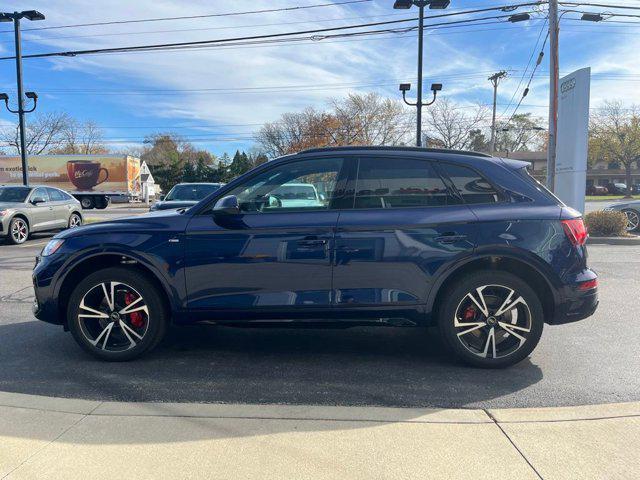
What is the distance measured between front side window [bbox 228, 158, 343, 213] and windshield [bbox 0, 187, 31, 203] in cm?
1132

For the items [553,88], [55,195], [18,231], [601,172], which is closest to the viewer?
[18,231]

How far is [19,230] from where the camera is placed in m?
12.4

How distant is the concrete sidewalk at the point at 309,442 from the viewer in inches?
101

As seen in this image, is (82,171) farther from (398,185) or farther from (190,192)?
(398,185)

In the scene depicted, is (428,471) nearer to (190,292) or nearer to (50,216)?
(190,292)

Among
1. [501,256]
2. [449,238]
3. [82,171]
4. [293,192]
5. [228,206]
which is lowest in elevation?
[501,256]

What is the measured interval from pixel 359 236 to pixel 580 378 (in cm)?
211

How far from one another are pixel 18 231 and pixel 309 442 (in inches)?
485

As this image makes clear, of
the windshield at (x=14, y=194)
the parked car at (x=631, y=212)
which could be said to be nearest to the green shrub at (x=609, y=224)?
the parked car at (x=631, y=212)

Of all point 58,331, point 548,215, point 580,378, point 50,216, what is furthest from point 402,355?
point 50,216

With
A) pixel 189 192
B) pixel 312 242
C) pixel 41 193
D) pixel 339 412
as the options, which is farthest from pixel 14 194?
pixel 339 412

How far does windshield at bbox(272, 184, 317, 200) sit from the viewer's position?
4031 mm

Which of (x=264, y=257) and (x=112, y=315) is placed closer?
(x=264, y=257)

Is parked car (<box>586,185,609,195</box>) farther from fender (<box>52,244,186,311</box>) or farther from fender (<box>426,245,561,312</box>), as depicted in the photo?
fender (<box>52,244,186,311</box>)
